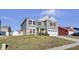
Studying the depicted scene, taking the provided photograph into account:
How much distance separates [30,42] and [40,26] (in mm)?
215

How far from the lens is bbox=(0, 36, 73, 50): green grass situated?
191 inches

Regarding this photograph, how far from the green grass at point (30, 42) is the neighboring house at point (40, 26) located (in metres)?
0.06

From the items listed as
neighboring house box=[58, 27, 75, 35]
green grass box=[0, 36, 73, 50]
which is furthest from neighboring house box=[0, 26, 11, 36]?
neighboring house box=[58, 27, 75, 35]

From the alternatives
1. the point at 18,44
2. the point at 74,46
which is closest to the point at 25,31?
the point at 18,44

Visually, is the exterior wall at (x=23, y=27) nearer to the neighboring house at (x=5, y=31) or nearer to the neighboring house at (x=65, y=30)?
the neighboring house at (x=5, y=31)

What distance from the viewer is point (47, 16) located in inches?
193

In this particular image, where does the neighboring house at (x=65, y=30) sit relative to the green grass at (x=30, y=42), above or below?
above

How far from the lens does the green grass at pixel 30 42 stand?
16.0 feet

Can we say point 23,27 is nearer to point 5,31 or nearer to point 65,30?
point 5,31

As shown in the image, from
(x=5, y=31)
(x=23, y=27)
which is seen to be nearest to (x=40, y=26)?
(x=23, y=27)

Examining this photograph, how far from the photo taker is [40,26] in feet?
16.0

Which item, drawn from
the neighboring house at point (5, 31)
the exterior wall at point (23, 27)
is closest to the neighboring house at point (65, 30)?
the exterior wall at point (23, 27)
